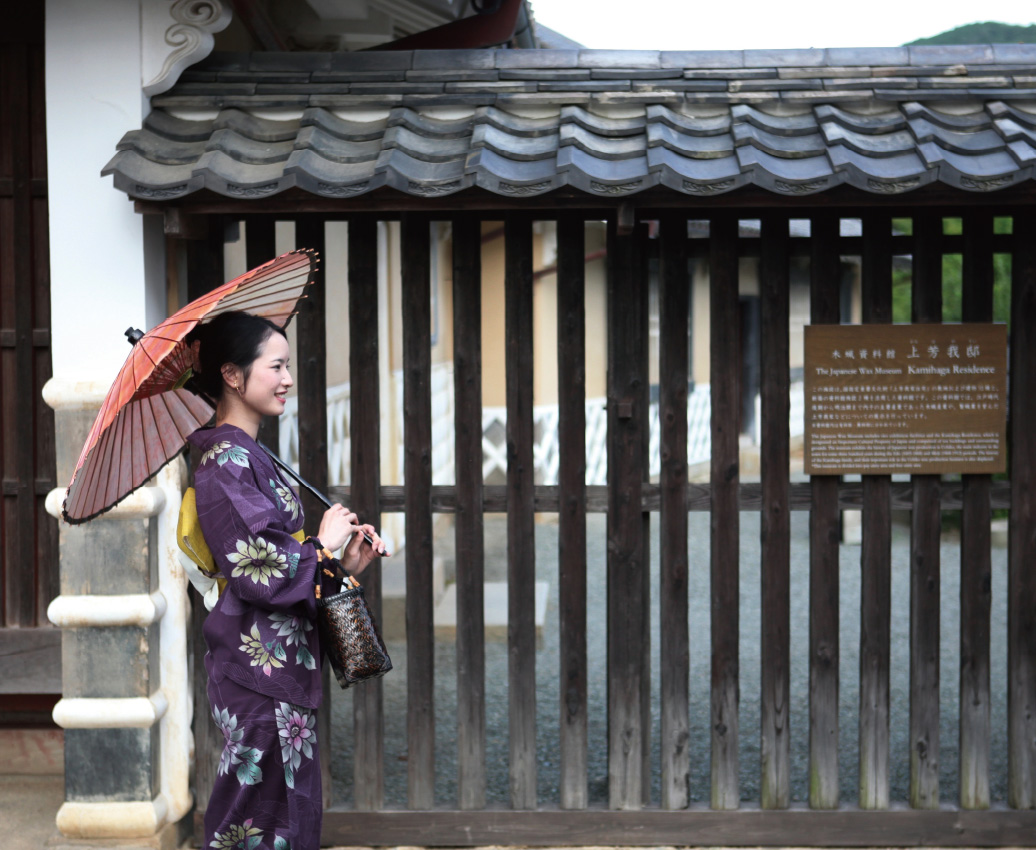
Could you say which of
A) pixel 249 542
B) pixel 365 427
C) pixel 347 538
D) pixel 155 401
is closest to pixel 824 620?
pixel 365 427

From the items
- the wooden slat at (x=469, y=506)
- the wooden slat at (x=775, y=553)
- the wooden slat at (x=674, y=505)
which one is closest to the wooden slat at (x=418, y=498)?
the wooden slat at (x=469, y=506)

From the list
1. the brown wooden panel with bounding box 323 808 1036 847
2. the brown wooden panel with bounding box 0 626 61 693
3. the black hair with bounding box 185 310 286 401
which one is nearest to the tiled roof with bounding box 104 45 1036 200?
the black hair with bounding box 185 310 286 401

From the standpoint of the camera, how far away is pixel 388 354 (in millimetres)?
9211

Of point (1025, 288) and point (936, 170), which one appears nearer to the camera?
point (936, 170)

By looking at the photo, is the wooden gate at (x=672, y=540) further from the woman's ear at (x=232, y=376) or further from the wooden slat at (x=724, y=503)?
the woman's ear at (x=232, y=376)

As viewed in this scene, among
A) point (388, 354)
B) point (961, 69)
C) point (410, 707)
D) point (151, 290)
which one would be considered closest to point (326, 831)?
point (410, 707)

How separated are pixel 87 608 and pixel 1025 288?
3.83 meters

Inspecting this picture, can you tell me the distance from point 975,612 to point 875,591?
42 centimetres

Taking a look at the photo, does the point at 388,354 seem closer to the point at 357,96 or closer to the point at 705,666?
the point at 705,666

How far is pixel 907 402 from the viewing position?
4180 millimetres

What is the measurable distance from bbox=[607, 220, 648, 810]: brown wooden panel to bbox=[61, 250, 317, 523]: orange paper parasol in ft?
4.63

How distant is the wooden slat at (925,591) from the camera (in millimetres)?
4160

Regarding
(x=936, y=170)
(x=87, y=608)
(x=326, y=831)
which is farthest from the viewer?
(x=326, y=831)

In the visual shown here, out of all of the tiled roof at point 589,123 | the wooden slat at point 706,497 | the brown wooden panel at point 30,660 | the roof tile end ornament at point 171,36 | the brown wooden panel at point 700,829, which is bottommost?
the brown wooden panel at point 700,829
